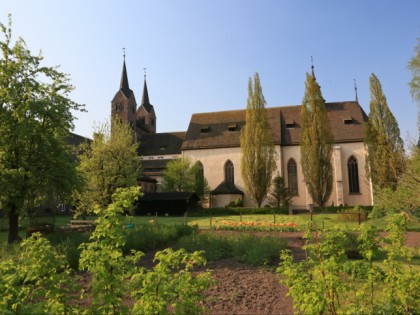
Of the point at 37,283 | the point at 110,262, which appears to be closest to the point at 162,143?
the point at 110,262

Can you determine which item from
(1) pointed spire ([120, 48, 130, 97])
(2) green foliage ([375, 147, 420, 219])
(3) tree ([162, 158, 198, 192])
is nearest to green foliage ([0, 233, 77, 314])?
(2) green foliage ([375, 147, 420, 219])

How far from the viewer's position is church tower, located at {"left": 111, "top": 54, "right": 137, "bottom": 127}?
64262 millimetres

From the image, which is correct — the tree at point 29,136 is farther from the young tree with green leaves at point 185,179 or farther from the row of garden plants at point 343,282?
the young tree with green leaves at point 185,179

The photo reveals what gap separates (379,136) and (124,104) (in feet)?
144

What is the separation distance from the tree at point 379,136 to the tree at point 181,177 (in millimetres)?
20298

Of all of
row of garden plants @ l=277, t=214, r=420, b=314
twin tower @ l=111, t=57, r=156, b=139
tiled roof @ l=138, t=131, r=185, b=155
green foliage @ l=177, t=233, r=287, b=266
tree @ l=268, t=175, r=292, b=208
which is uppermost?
twin tower @ l=111, t=57, r=156, b=139

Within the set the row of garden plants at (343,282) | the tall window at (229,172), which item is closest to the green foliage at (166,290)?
the row of garden plants at (343,282)

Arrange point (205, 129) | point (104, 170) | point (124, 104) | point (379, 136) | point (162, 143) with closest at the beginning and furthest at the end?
point (104, 170)
point (379, 136)
point (205, 129)
point (162, 143)
point (124, 104)

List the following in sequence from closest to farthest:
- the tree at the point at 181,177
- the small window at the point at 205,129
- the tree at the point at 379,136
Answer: the tree at the point at 379,136
the tree at the point at 181,177
the small window at the point at 205,129

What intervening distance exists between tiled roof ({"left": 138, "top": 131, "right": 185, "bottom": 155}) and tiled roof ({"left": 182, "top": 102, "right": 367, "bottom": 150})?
6.31 m

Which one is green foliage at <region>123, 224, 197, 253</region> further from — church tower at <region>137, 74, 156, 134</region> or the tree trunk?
church tower at <region>137, 74, 156, 134</region>

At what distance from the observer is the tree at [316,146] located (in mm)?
40281

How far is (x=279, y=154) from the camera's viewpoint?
151 feet

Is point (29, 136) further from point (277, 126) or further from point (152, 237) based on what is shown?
point (277, 126)
